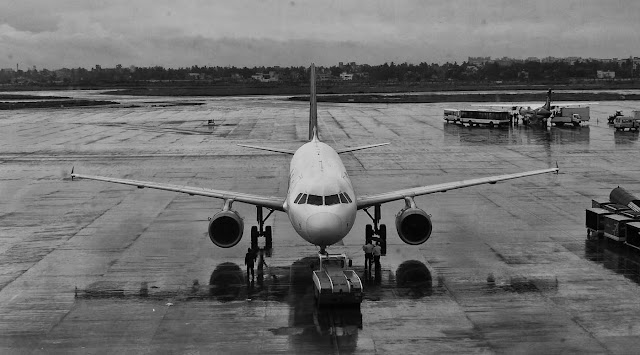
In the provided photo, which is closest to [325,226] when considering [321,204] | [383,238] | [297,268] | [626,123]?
[321,204]

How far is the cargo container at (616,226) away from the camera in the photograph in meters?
29.8

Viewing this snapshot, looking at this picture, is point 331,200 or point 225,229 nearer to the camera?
point 331,200

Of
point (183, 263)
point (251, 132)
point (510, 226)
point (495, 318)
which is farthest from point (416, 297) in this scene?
point (251, 132)

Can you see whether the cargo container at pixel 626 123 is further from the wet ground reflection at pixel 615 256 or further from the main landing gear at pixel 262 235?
the main landing gear at pixel 262 235

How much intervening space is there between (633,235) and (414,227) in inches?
351

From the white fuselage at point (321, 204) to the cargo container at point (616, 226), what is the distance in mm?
11453

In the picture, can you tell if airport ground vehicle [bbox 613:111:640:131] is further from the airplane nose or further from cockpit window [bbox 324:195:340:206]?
the airplane nose

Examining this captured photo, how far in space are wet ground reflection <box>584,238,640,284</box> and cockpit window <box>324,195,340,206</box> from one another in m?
10.4

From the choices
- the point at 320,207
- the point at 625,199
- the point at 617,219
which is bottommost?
the point at 617,219

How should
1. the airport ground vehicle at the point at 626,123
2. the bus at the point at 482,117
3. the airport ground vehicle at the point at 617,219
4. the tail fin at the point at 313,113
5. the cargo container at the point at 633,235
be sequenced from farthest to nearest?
1. the bus at the point at 482,117
2. the airport ground vehicle at the point at 626,123
3. the tail fin at the point at 313,113
4. the airport ground vehicle at the point at 617,219
5. the cargo container at the point at 633,235

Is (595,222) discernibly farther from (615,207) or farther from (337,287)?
(337,287)

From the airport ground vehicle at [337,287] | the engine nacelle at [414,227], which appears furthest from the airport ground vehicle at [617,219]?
the airport ground vehicle at [337,287]

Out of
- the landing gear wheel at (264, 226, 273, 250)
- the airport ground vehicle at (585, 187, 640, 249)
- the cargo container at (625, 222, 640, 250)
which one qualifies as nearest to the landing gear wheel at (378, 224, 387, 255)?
the landing gear wheel at (264, 226, 273, 250)

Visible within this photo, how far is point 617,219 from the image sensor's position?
30.0 m
